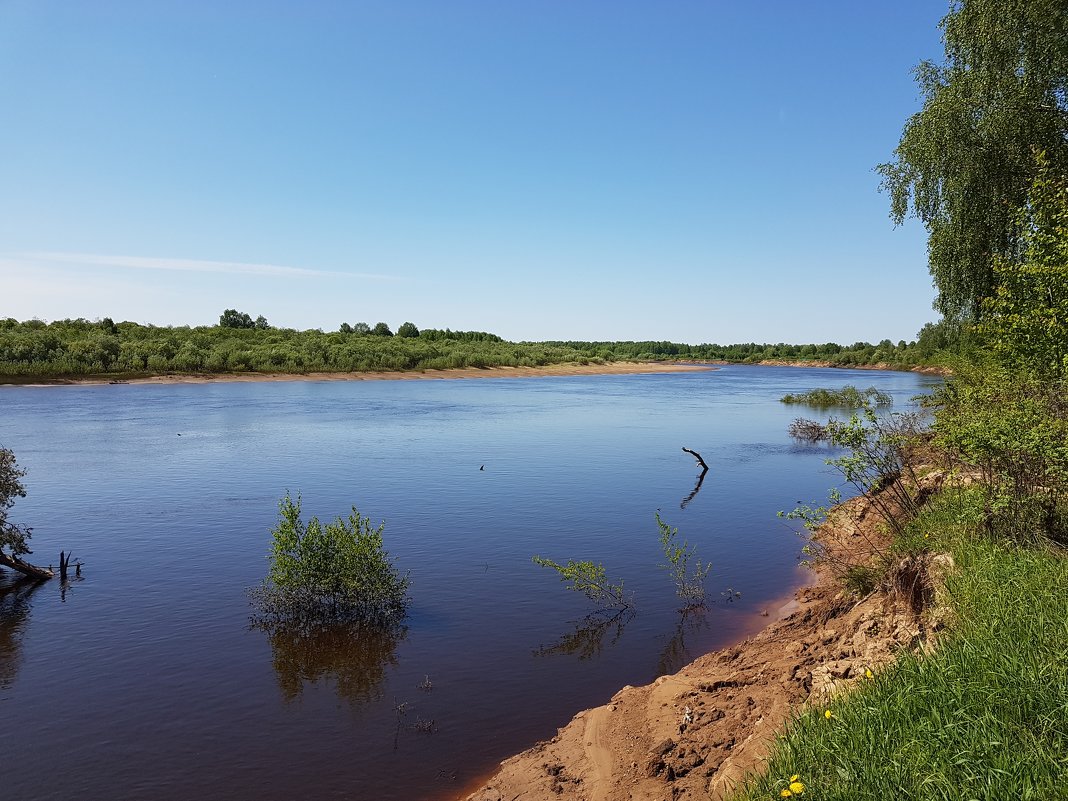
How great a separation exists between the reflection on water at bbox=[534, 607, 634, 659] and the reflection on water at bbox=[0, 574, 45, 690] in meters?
10.2

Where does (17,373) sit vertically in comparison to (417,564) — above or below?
above

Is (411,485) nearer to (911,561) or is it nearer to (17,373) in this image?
(911,561)

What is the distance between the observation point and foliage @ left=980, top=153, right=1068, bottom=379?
1159cm

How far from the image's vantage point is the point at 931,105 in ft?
66.0

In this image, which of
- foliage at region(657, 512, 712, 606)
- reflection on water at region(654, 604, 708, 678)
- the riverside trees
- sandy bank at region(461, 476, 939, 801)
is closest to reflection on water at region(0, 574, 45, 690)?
the riverside trees

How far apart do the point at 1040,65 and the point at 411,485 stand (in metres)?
25.6

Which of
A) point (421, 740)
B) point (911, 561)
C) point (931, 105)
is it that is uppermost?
point (931, 105)

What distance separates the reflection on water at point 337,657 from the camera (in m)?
12.4

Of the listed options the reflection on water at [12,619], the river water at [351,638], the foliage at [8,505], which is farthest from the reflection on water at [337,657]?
the foliage at [8,505]

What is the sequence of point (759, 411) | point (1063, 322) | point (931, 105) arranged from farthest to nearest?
point (759, 411)
point (931, 105)
point (1063, 322)

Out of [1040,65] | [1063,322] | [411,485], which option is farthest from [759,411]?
[1063,322]

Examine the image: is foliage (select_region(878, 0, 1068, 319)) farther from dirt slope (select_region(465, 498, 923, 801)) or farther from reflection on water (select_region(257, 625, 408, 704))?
reflection on water (select_region(257, 625, 408, 704))

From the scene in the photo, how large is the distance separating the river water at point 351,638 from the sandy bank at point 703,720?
121cm

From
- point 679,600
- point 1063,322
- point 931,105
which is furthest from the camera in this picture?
point 931,105
